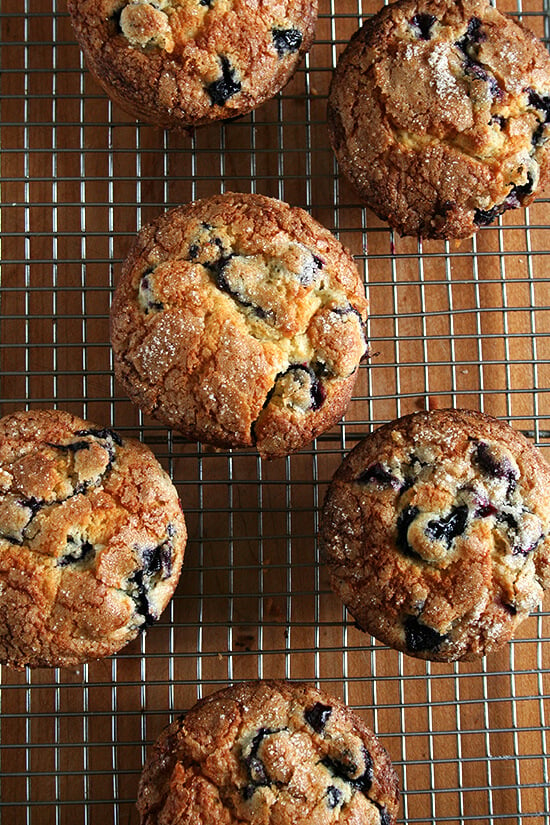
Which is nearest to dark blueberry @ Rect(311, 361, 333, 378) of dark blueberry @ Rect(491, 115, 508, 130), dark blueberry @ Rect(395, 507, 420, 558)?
dark blueberry @ Rect(395, 507, 420, 558)

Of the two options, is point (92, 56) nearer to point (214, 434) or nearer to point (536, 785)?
point (214, 434)

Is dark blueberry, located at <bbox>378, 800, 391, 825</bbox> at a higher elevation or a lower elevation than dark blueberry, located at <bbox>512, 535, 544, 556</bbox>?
lower

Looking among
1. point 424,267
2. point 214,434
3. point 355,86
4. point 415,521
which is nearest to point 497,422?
point 415,521

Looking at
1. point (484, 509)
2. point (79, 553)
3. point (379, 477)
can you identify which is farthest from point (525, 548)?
point (79, 553)

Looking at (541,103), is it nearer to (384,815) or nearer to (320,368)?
(320,368)

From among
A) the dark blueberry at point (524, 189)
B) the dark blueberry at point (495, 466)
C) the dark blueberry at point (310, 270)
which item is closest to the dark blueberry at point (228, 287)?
the dark blueberry at point (310, 270)

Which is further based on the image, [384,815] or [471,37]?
[471,37]

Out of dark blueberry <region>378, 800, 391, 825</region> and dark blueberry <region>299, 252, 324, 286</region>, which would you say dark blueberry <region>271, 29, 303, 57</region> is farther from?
dark blueberry <region>378, 800, 391, 825</region>
